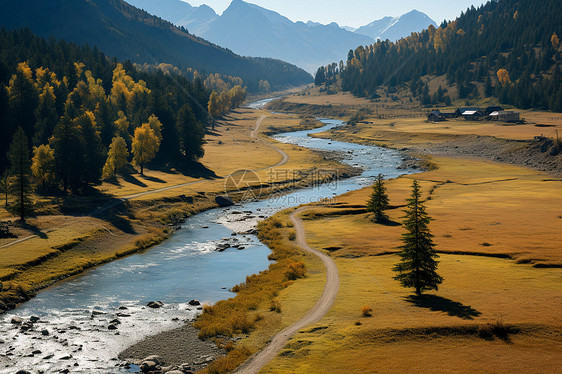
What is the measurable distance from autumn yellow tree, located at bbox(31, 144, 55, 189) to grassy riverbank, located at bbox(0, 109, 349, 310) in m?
5.73

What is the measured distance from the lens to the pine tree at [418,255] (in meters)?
44.7

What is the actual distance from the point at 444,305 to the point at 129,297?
111 feet

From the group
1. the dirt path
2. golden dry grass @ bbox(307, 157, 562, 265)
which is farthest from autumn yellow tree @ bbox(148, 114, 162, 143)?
the dirt path

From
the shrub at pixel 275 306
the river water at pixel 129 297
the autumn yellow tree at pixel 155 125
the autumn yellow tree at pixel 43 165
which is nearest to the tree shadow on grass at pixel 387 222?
the river water at pixel 129 297

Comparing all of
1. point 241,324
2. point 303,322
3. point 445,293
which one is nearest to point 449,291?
point 445,293

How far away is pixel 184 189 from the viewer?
10450 centimetres

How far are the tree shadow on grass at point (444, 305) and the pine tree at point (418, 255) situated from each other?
114cm

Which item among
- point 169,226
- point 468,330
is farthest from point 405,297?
point 169,226

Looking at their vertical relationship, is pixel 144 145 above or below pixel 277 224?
above

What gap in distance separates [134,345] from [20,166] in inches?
1863

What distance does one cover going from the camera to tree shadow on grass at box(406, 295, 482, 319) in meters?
40.0

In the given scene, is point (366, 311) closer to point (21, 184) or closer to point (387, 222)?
point (387, 222)

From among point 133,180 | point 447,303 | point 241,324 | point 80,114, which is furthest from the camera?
point 80,114

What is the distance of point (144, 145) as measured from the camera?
119500 millimetres
